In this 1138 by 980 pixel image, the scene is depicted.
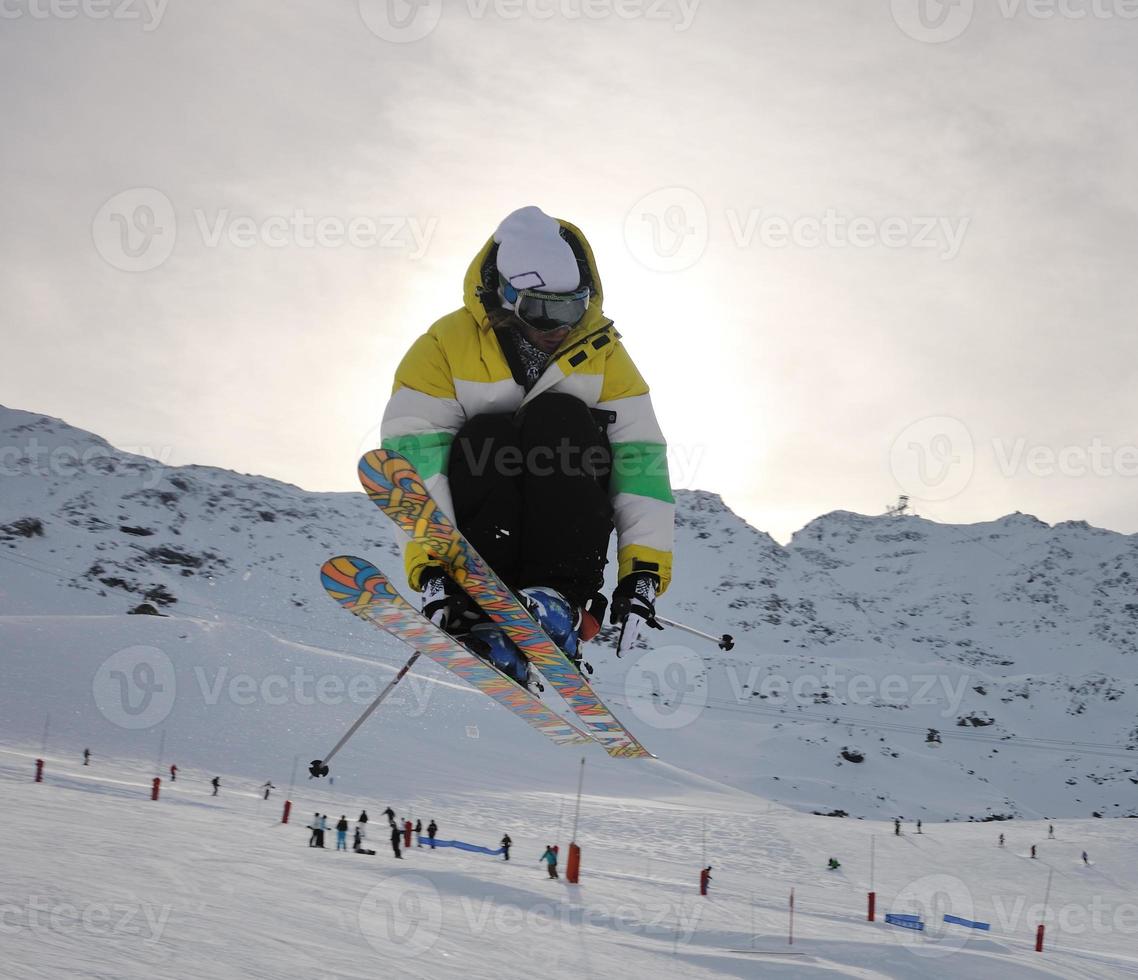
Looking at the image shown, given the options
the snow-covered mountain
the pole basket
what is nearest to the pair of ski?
the snow-covered mountain

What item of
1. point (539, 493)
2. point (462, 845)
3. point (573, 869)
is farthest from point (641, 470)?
point (462, 845)

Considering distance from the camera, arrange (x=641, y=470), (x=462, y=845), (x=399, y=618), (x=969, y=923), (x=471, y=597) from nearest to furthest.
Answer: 1. (x=471, y=597)
2. (x=641, y=470)
3. (x=399, y=618)
4. (x=969, y=923)
5. (x=462, y=845)

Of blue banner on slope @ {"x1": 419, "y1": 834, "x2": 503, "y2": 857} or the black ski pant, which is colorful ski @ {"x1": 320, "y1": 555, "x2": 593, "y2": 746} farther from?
blue banner on slope @ {"x1": 419, "y1": 834, "x2": 503, "y2": 857}

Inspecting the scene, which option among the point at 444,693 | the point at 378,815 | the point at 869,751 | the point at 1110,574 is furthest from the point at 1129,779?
the point at 1110,574

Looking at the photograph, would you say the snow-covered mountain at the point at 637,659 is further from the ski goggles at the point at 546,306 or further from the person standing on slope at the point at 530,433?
the ski goggles at the point at 546,306

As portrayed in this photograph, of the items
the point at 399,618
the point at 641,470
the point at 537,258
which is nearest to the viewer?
the point at 537,258

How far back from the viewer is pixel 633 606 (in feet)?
15.4

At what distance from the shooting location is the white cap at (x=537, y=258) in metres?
4.41

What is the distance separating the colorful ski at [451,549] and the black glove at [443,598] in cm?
4

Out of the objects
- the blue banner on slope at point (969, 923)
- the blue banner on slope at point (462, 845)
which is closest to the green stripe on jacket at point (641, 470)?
the blue banner on slope at point (462, 845)

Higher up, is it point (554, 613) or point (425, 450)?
point (425, 450)

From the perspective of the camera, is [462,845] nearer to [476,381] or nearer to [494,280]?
[476,381]

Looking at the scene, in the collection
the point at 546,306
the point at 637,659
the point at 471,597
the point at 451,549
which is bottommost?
the point at 471,597

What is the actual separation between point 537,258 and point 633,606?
5.62ft
